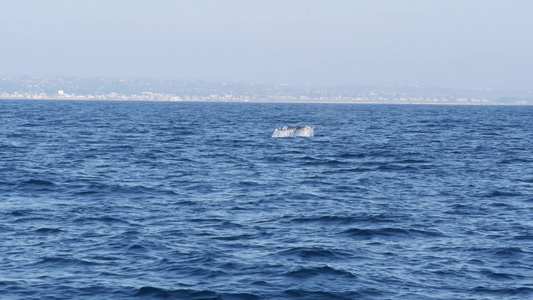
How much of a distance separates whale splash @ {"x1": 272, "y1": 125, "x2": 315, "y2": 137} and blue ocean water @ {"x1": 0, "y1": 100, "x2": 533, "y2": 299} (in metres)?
26.6

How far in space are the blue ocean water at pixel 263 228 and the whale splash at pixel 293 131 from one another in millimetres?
26630

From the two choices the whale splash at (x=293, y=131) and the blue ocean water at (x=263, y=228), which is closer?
the blue ocean water at (x=263, y=228)

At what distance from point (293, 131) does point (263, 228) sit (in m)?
52.0

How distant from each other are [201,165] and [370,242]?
23.9 m

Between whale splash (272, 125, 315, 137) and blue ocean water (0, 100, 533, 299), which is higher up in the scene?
whale splash (272, 125, 315, 137)

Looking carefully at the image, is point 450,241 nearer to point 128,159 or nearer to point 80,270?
point 80,270

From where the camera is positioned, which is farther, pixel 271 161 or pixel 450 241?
pixel 271 161

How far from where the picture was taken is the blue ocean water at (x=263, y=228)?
63.2 feet

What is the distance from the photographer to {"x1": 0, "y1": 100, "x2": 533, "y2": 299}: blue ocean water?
19.2m

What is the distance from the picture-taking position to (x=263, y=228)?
2623cm

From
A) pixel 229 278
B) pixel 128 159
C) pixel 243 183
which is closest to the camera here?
pixel 229 278

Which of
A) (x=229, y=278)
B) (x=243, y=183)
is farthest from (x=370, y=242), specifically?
(x=243, y=183)

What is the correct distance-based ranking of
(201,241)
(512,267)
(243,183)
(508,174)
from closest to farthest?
(512,267), (201,241), (243,183), (508,174)

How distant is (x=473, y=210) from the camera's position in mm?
30203
